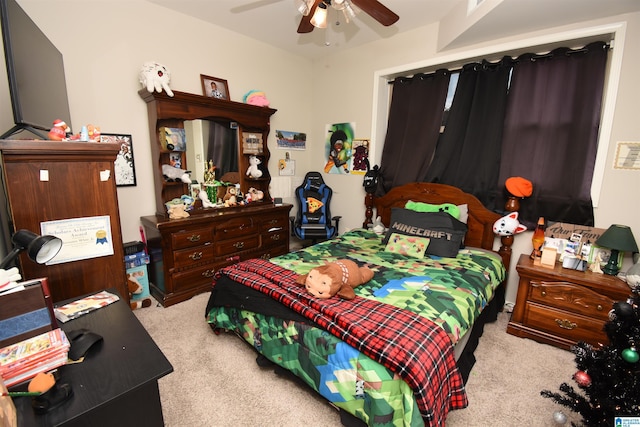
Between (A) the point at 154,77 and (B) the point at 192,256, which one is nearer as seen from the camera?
(A) the point at 154,77

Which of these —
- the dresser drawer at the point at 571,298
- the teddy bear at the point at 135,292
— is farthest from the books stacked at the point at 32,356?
the dresser drawer at the point at 571,298

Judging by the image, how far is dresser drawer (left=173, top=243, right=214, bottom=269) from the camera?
9.11 ft

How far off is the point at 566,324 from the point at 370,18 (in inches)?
125

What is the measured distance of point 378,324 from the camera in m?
1.50

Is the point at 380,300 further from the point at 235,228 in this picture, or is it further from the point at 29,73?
the point at 29,73

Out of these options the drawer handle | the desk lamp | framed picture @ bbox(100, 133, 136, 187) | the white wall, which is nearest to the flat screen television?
the white wall

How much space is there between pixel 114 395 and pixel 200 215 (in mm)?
2264

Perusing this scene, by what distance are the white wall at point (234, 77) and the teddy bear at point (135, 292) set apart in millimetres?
473

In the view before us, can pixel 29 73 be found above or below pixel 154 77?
below

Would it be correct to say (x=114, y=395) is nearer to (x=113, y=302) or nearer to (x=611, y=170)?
(x=113, y=302)

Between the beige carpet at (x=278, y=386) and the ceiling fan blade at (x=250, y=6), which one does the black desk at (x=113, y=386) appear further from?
the ceiling fan blade at (x=250, y=6)

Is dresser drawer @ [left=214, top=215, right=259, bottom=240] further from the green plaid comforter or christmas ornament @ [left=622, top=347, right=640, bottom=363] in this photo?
christmas ornament @ [left=622, top=347, right=640, bottom=363]

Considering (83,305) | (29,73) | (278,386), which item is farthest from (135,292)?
(29,73)

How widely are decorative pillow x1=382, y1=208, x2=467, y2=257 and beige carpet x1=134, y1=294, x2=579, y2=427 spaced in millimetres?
774
